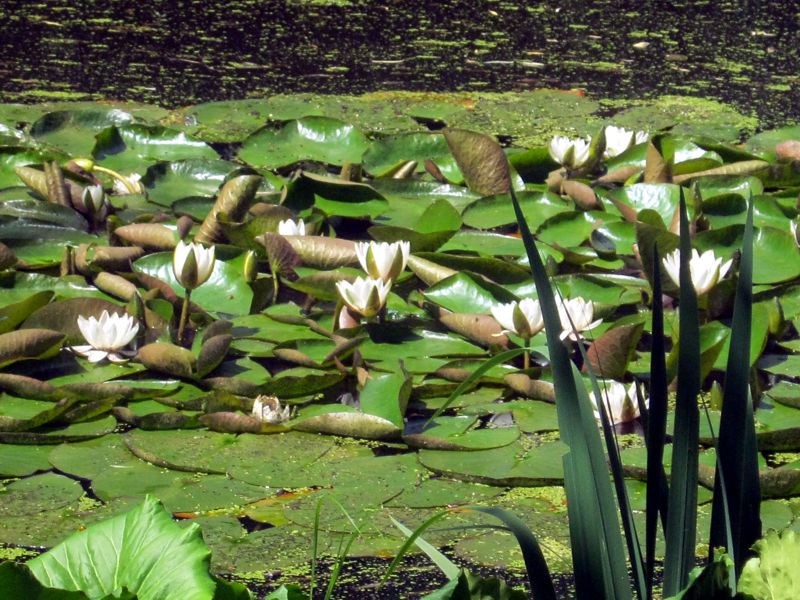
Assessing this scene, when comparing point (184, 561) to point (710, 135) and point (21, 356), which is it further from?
point (710, 135)

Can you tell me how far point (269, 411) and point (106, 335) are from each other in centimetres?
35

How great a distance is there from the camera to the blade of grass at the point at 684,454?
1019 mm

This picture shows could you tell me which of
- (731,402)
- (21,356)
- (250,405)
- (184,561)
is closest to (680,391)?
(731,402)

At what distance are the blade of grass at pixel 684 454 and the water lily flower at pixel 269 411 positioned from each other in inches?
35.8

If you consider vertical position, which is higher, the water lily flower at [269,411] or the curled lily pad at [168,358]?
the curled lily pad at [168,358]

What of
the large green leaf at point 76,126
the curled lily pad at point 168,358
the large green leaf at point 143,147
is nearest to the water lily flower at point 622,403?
the curled lily pad at point 168,358

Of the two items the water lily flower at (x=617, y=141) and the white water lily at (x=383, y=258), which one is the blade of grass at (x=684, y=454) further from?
the water lily flower at (x=617, y=141)

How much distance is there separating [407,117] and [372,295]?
5.12 feet

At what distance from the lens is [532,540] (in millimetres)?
977

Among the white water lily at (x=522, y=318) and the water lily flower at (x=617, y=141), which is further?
the water lily flower at (x=617, y=141)

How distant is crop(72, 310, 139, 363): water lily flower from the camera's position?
196 cm

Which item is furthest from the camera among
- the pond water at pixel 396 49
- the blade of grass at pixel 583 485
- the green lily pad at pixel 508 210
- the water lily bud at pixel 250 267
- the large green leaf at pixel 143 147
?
the pond water at pixel 396 49

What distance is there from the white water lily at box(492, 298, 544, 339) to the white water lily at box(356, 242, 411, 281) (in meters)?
0.23

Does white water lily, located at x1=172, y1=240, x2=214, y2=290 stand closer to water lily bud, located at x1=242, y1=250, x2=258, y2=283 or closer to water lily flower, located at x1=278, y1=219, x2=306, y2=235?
water lily bud, located at x1=242, y1=250, x2=258, y2=283
